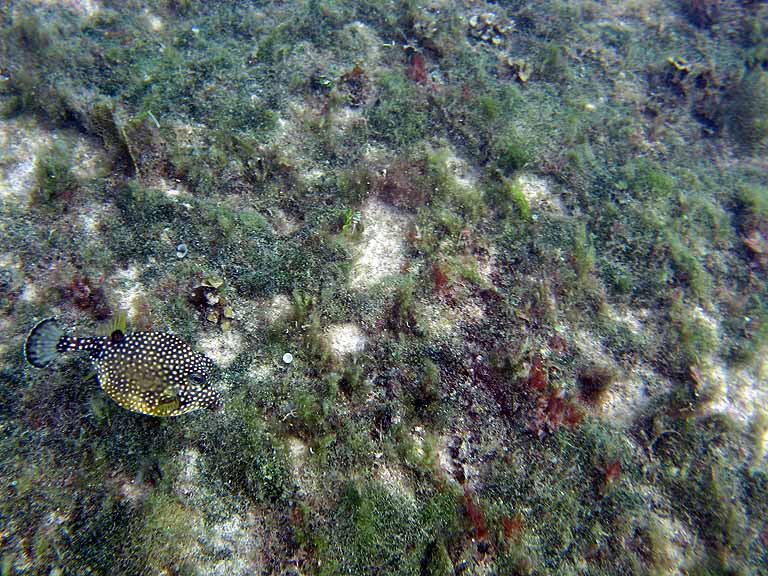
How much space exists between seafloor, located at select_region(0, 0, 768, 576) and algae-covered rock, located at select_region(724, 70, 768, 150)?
0.05 metres

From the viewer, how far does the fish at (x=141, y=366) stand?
14.4 ft

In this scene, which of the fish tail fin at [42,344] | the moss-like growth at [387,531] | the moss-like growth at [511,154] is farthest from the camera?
the moss-like growth at [511,154]

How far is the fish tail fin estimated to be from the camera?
4.54m

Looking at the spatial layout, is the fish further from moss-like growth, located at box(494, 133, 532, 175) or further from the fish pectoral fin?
moss-like growth, located at box(494, 133, 532, 175)

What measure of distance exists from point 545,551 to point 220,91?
929 centimetres

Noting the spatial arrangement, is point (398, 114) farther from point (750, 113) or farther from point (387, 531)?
point (750, 113)

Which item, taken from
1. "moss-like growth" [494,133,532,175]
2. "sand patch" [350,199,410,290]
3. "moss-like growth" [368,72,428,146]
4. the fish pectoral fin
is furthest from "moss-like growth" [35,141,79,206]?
"moss-like growth" [494,133,532,175]

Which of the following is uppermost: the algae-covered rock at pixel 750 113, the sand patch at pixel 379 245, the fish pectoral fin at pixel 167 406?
the algae-covered rock at pixel 750 113

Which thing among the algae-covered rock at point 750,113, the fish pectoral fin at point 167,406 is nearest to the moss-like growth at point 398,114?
the fish pectoral fin at point 167,406

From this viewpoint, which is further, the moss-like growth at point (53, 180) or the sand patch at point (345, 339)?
the moss-like growth at point (53, 180)

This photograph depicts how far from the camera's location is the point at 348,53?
858 cm

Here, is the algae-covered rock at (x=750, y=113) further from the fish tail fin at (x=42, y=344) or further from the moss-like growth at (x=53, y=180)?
the moss-like growth at (x=53, y=180)

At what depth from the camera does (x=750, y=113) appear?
880 cm

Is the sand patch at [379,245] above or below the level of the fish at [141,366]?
above
